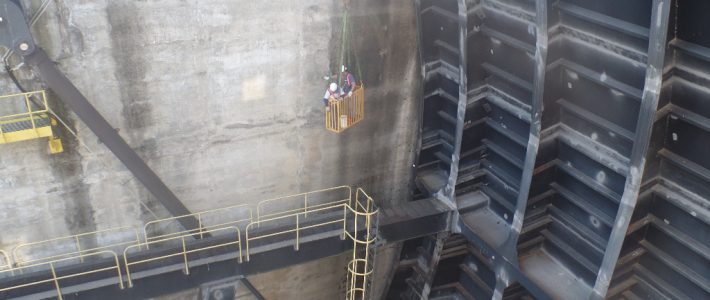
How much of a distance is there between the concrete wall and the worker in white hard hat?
0.81ft

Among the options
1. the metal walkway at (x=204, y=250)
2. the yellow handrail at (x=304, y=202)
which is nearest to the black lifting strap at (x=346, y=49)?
the yellow handrail at (x=304, y=202)

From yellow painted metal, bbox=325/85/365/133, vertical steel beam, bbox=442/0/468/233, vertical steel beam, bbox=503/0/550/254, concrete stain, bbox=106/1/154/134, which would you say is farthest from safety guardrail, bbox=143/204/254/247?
vertical steel beam, bbox=503/0/550/254

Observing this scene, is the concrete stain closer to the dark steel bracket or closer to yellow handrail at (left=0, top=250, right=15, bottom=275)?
the dark steel bracket

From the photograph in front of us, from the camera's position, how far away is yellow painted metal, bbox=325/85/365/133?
9.16 m

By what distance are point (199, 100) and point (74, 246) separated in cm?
284

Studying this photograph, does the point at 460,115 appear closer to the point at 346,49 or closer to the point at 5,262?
the point at 346,49

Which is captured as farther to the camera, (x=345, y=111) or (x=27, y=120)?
(x=345, y=111)

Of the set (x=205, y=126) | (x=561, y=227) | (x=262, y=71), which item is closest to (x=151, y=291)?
(x=205, y=126)

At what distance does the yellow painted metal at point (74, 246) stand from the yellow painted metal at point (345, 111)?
3360 millimetres

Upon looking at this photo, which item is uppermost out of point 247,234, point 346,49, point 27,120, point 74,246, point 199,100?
point 346,49

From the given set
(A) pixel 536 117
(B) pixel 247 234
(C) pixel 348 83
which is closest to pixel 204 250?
(B) pixel 247 234

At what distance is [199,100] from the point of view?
849cm

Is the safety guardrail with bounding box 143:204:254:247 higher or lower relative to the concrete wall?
lower

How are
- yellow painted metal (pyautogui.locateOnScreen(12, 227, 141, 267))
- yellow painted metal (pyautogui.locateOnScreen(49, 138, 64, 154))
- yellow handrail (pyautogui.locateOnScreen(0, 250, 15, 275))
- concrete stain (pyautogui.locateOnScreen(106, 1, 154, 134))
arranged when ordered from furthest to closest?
yellow painted metal (pyautogui.locateOnScreen(12, 227, 141, 267)) → yellow handrail (pyautogui.locateOnScreen(0, 250, 15, 275)) → yellow painted metal (pyautogui.locateOnScreen(49, 138, 64, 154)) → concrete stain (pyautogui.locateOnScreen(106, 1, 154, 134))
